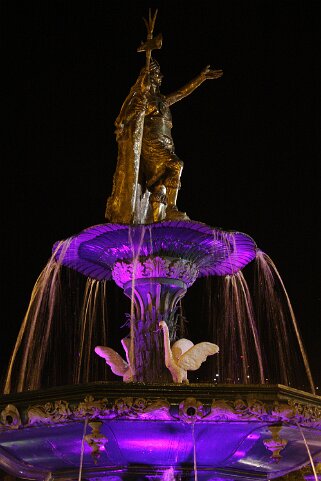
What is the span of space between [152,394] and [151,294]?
3.30 metres

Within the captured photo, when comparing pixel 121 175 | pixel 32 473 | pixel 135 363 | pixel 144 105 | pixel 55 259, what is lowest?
pixel 32 473

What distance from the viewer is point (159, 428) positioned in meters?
8.93

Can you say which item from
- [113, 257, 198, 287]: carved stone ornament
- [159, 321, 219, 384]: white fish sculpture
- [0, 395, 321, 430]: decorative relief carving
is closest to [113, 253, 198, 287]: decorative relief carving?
[113, 257, 198, 287]: carved stone ornament

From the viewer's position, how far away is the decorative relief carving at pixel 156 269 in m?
11.8

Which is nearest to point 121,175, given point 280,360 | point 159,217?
point 159,217

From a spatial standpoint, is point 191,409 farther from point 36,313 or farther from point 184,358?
point 36,313

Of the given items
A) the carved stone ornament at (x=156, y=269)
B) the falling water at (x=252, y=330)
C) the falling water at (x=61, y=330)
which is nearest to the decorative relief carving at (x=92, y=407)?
the carved stone ornament at (x=156, y=269)

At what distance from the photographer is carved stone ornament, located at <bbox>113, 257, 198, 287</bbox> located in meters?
11.8

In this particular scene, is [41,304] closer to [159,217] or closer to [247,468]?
[159,217]

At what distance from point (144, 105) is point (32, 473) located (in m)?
5.70

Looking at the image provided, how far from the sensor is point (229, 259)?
13070mm

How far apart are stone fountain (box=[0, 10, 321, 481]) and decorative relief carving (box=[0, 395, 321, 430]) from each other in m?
0.01

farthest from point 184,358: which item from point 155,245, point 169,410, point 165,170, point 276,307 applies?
point 276,307

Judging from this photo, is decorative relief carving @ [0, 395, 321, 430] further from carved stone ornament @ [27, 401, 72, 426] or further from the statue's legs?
the statue's legs
